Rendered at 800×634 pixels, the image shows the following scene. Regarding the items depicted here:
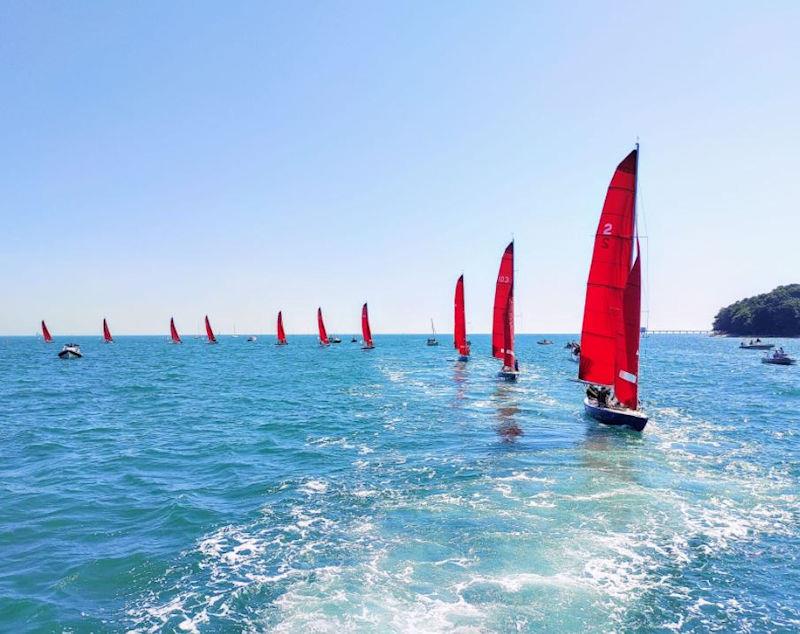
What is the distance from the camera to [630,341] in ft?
85.6

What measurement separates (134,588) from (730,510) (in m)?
15.9

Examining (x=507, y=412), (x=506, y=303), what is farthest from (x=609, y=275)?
(x=506, y=303)

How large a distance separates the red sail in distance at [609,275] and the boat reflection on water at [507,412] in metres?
5.34

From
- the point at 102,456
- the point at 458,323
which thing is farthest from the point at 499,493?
the point at 458,323

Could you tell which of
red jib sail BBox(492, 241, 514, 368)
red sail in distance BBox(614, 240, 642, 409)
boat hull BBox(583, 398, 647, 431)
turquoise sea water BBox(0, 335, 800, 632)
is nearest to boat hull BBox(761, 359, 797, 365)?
red jib sail BBox(492, 241, 514, 368)

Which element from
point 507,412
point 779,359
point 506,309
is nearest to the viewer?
point 507,412

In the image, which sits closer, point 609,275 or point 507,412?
point 609,275

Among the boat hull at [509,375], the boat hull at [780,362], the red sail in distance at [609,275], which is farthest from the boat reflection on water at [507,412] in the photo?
the boat hull at [780,362]

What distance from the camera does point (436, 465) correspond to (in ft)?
65.4

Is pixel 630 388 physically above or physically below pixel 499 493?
above

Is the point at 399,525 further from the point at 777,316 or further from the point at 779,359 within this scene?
the point at 777,316

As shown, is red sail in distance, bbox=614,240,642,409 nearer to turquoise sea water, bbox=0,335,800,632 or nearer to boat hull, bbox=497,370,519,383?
turquoise sea water, bbox=0,335,800,632

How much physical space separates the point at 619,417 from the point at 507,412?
25.7 ft

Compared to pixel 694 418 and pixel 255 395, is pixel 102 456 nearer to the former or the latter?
pixel 255 395
